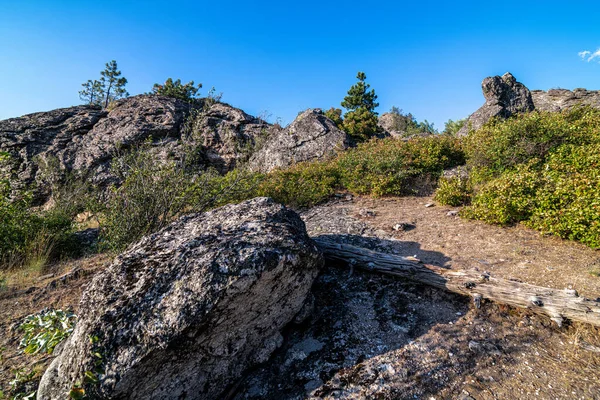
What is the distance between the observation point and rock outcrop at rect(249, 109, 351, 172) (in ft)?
48.3

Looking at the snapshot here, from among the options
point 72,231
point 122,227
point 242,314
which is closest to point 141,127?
point 72,231

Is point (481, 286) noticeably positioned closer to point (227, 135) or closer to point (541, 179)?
point (541, 179)

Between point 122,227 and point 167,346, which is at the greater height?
point 122,227

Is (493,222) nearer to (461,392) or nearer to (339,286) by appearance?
(339,286)

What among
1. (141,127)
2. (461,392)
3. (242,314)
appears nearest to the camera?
(461,392)

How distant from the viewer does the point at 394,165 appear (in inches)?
401

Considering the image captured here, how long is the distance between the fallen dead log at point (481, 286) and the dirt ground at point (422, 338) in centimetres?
16

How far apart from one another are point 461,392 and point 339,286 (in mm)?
2228

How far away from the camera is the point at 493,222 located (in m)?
6.76

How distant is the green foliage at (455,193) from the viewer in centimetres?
817

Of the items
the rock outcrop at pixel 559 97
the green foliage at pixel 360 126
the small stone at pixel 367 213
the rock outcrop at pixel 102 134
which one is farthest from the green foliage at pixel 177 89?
the rock outcrop at pixel 559 97

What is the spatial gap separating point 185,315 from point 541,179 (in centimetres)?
833

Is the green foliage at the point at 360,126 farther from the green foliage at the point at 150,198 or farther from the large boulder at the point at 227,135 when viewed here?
the green foliage at the point at 150,198

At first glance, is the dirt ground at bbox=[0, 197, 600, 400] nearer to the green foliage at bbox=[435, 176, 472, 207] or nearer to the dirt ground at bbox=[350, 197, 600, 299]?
the dirt ground at bbox=[350, 197, 600, 299]
